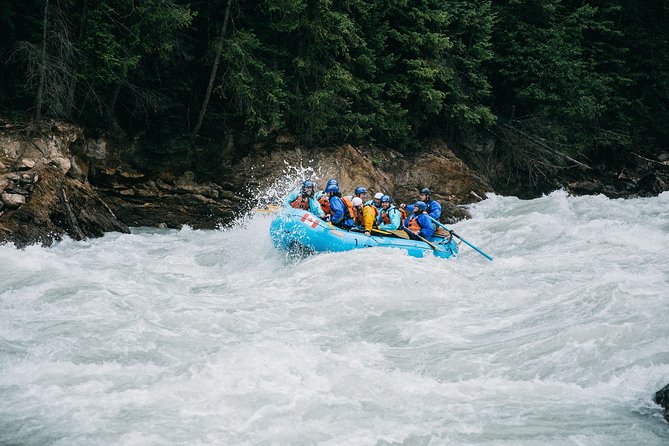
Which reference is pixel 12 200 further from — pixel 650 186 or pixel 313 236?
pixel 650 186

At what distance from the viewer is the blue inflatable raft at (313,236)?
11.3 m

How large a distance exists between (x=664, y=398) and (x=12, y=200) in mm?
10418

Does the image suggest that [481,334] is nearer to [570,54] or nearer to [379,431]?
[379,431]

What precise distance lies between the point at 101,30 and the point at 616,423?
12.3m

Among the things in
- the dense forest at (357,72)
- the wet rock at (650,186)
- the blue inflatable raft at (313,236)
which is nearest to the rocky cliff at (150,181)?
the dense forest at (357,72)

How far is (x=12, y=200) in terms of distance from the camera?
11430 millimetres

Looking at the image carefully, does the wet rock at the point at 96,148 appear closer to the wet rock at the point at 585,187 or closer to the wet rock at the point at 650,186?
the wet rock at the point at 585,187

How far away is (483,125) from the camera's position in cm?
2245

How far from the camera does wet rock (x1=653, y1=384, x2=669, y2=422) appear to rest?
211 inches

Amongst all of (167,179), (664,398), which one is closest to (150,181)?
(167,179)

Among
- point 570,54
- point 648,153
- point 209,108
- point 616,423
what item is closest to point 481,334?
point 616,423

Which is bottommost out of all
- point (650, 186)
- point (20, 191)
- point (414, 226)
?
point (20, 191)

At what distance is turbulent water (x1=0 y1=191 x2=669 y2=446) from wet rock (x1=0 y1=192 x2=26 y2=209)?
118 centimetres

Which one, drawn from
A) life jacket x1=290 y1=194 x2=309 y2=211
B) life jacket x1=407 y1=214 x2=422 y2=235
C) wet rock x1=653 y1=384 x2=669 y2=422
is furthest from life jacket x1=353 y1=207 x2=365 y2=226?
wet rock x1=653 y1=384 x2=669 y2=422
